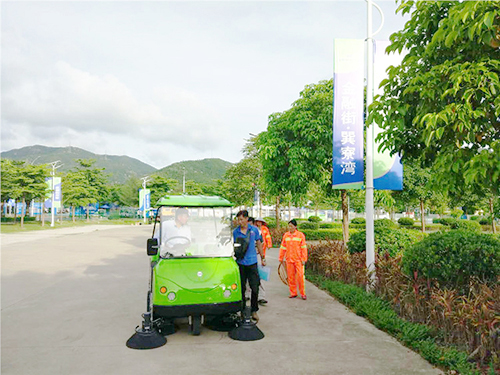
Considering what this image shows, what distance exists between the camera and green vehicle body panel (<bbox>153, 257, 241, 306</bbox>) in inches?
220

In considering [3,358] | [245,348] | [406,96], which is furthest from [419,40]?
[3,358]

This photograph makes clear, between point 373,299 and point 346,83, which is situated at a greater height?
point 346,83

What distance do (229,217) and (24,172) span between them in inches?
1431

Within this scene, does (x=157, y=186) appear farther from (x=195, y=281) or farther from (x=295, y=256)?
(x=195, y=281)

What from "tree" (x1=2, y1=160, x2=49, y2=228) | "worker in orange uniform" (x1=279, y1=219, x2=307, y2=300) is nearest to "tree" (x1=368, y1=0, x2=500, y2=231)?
"worker in orange uniform" (x1=279, y1=219, x2=307, y2=300)

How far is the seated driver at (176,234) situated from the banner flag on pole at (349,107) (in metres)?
4.31

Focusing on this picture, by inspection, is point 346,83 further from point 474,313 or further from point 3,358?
point 3,358

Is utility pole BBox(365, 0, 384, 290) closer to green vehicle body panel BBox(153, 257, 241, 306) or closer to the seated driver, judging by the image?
green vehicle body panel BBox(153, 257, 241, 306)

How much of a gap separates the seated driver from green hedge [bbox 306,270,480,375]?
3463 mm

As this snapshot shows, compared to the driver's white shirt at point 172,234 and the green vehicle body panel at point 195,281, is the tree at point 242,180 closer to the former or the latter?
the driver's white shirt at point 172,234

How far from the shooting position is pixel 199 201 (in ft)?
21.1

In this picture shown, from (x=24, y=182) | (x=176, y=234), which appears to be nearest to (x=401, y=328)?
(x=176, y=234)

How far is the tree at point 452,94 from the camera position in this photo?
387cm

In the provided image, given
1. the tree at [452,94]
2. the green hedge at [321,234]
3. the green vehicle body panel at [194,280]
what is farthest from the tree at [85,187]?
the tree at [452,94]
